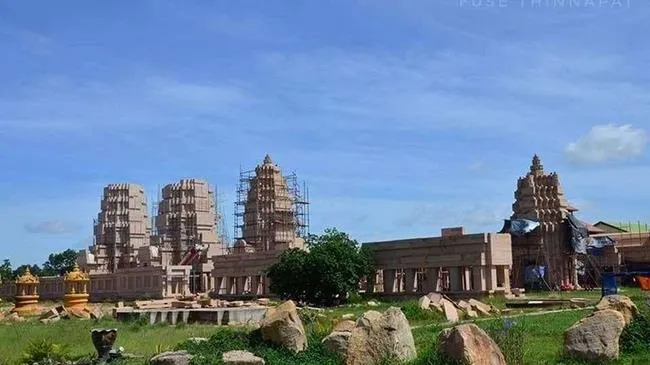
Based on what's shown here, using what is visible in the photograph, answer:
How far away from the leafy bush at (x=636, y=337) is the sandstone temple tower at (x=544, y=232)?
47049 millimetres

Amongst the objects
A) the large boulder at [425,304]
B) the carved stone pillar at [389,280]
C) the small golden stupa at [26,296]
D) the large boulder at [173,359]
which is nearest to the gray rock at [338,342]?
the large boulder at [173,359]

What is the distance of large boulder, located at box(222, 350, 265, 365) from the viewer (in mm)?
14992

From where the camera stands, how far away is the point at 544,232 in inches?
2542

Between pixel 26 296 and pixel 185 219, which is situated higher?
pixel 185 219

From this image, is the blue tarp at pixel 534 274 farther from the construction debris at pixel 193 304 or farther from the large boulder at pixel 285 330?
the large boulder at pixel 285 330

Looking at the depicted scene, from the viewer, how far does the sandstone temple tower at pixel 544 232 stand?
63344 mm

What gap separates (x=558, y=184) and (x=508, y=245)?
19768 millimetres

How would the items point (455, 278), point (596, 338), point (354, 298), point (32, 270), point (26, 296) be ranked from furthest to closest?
point (32, 270)
point (26, 296)
point (354, 298)
point (455, 278)
point (596, 338)

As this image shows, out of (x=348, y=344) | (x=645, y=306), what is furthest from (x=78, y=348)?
(x=645, y=306)

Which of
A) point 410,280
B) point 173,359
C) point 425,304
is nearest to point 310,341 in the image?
point 173,359

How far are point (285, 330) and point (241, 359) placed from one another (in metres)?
1.82

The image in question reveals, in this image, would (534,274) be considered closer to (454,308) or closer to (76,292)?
(454,308)

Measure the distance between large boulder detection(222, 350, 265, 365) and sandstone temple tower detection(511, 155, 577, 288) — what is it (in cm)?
5002

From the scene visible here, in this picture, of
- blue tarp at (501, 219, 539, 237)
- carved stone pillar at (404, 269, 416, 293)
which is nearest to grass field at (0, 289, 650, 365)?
carved stone pillar at (404, 269, 416, 293)
